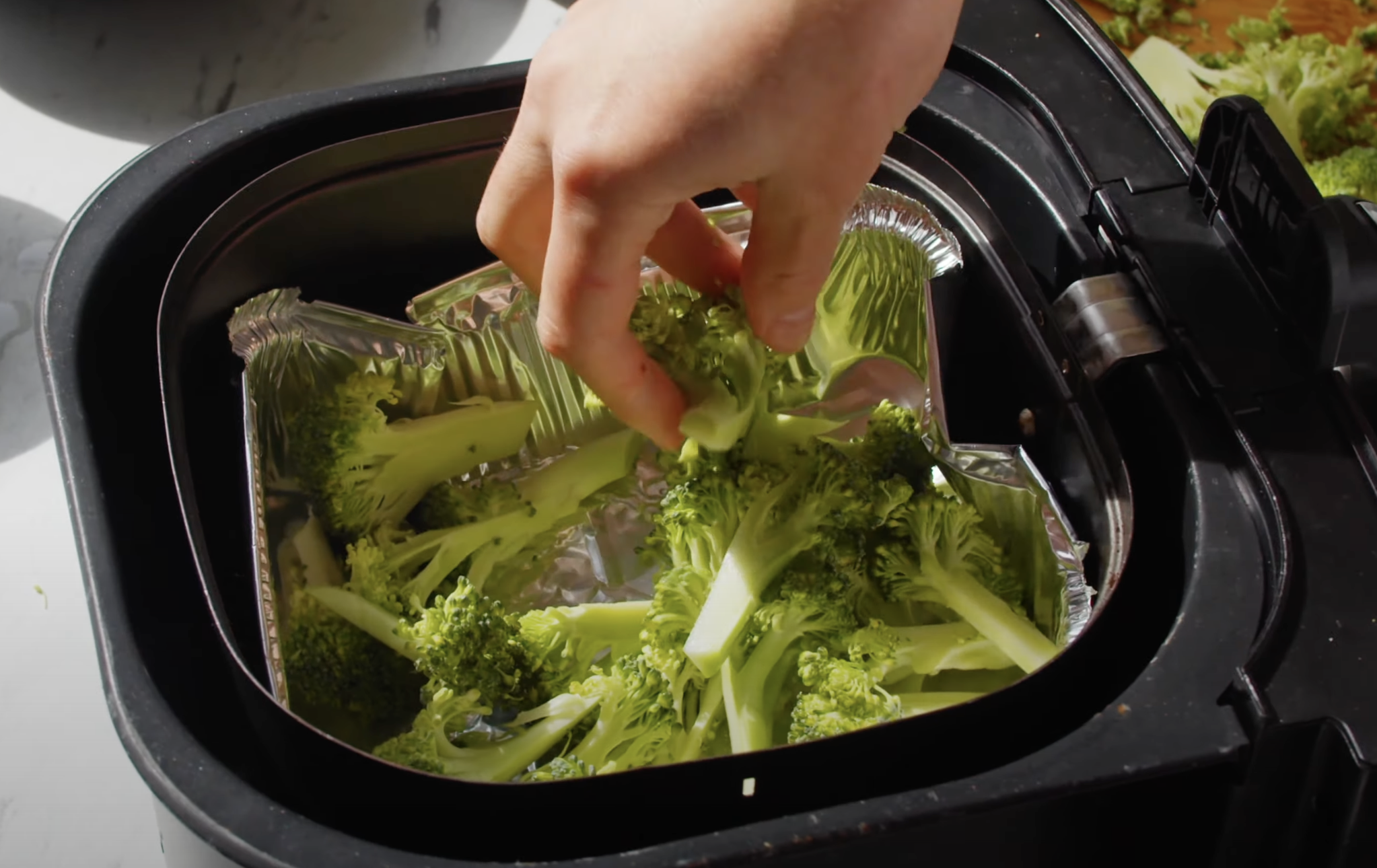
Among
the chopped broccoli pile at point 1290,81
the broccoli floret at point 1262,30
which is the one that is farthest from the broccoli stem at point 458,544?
the broccoli floret at point 1262,30

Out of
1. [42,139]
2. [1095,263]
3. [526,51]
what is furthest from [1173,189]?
[42,139]

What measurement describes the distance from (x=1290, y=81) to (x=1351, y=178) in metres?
0.14

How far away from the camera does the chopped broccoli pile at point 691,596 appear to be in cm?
63

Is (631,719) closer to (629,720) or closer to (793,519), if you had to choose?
(629,720)

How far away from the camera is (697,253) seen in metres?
0.66

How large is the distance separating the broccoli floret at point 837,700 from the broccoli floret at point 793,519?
50 millimetres

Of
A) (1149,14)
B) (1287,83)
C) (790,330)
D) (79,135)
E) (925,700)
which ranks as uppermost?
(79,135)

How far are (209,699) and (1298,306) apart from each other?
1.88 feet

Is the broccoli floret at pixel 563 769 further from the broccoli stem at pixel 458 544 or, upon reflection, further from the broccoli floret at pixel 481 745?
the broccoli stem at pixel 458 544

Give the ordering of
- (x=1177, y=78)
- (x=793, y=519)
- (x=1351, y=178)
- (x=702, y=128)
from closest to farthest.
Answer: (x=702, y=128), (x=793, y=519), (x=1351, y=178), (x=1177, y=78)

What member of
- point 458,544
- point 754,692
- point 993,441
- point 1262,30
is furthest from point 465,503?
point 1262,30

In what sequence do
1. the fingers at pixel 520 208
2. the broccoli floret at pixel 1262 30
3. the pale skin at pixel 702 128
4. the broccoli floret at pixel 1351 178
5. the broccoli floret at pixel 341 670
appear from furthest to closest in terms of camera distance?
the broccoli floret at pixel 1262 30 < the broccoli floret at pixel 1351 178 < the broccoli floret at pixel 341 670 < the fingers at pixel 520 208 < the pale skin at pixel 702 128

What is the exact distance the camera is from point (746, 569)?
25.8 inches

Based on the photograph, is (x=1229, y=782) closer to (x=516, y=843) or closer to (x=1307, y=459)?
(x=1307, y=459)
